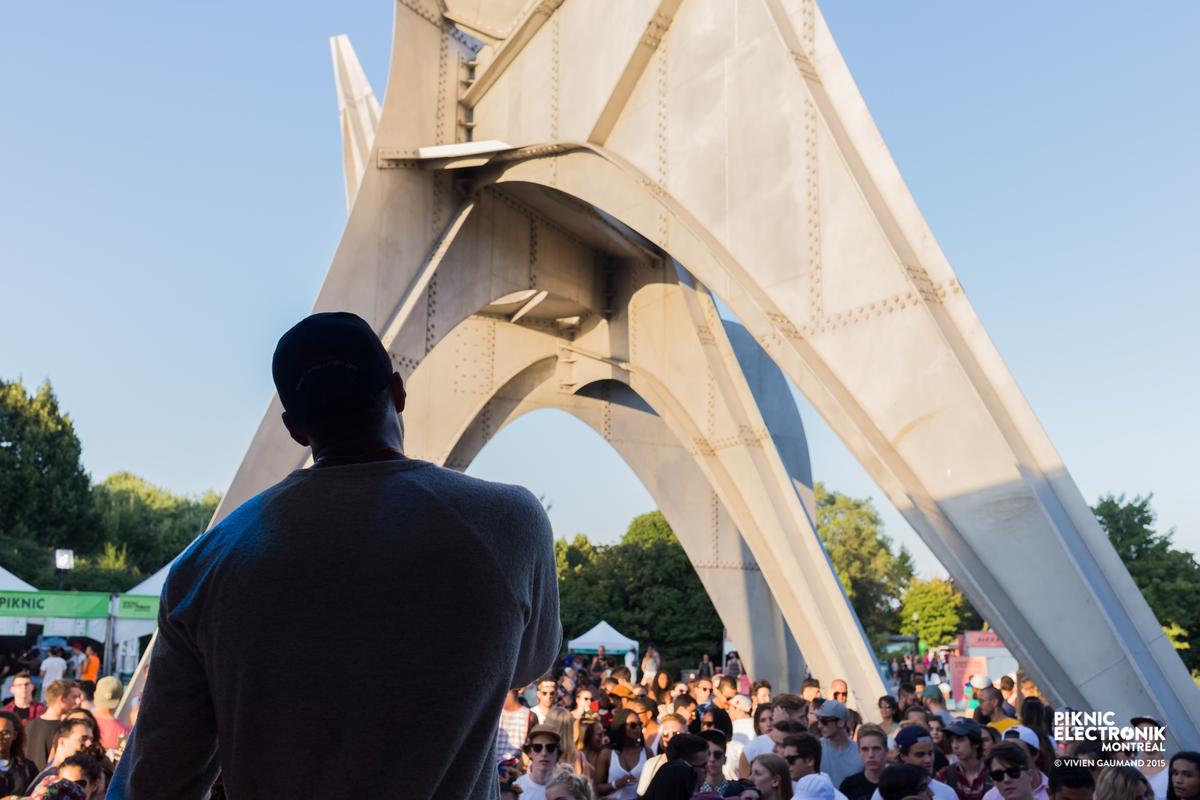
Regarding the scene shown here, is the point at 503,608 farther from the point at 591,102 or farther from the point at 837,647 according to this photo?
the point at 837,647

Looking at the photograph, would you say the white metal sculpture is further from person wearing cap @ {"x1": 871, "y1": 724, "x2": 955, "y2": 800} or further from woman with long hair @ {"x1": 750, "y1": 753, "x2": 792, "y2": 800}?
woman with long hair @ {"x1": 750, "y1": 753, "x2": 792, "y2": 800}

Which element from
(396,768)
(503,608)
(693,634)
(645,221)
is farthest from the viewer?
(693,634)

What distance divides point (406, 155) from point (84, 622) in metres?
12.6

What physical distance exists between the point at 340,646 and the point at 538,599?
342 mm

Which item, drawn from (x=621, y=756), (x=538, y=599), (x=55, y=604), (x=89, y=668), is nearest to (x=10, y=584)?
(x=55, y=604)

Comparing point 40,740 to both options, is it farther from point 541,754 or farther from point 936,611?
point 936,611

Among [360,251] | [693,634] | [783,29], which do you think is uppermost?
[783,29]

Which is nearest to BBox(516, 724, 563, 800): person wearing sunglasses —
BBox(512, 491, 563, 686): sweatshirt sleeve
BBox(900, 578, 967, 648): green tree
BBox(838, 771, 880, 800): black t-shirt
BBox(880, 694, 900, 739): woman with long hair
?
BBox(838, 771, 880, 800): black t-shirt

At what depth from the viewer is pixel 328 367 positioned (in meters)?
1.81

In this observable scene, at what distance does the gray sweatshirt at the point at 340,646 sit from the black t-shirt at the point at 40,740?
26.8 ft

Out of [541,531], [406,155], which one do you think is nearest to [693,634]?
[406,155]

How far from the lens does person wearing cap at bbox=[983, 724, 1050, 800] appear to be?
6.69 m

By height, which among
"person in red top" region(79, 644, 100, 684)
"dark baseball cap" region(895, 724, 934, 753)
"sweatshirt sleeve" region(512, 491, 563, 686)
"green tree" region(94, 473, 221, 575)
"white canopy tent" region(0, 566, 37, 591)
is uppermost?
"green tree" region(94, 473, 221, 575)

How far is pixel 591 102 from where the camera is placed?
48.4 ft
